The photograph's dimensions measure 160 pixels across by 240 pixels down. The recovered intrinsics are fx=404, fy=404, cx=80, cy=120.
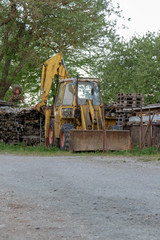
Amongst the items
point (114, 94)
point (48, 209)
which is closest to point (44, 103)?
point (48, 209)

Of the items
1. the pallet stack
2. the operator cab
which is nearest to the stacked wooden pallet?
the pallet stack

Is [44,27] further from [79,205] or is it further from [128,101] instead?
[79,205]

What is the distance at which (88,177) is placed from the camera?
9.23 m

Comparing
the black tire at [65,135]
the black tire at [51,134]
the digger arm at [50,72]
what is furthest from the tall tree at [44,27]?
the black tire at [65,135]

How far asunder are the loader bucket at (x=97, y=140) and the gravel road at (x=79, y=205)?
→ 6.15 m

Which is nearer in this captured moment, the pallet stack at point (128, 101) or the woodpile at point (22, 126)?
the woodpile at point (22, 126)

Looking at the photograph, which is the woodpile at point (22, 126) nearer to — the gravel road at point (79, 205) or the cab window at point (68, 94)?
the cab window at point (68, 94)

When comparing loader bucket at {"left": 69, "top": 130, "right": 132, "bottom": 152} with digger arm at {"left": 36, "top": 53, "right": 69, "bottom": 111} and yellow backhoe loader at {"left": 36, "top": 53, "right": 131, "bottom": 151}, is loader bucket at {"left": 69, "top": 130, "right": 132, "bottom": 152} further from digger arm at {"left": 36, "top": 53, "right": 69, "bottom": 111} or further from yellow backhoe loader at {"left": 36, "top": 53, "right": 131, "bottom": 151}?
digger arm at {"left": 36, "top": 53, "right": 69, "bottom": 111}

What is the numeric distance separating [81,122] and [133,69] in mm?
25092

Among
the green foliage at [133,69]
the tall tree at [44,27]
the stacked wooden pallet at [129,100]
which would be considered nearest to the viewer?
the tall tree at [44,27]

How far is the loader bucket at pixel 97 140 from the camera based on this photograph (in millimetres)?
16484

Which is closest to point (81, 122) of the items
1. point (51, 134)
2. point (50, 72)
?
point (51, 134)

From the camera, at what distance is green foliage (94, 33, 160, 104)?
37812 millimetres

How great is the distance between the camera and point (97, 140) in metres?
16.8
